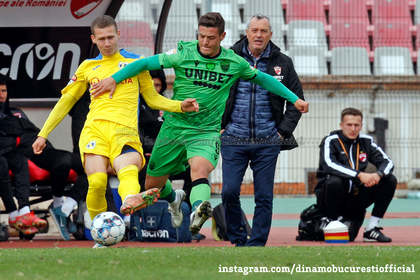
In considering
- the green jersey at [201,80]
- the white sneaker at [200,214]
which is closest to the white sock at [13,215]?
the green jersey at [201,80]

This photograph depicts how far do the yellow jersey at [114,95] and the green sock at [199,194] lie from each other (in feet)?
2.06

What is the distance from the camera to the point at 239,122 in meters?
7.87

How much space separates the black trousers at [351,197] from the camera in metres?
9.30

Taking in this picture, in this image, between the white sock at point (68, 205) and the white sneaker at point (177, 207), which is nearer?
the white sneaker at point (177, 207)

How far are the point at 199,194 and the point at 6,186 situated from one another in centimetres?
320

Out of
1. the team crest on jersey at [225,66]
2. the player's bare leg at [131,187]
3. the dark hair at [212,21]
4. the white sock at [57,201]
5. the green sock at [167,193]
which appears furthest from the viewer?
the white sock at [57,201]

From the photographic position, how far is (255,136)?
7875 mm

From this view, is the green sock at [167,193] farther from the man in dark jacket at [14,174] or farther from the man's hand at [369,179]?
the man's hand at [369,179]

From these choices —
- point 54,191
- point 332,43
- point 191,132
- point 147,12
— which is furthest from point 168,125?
point 332,43

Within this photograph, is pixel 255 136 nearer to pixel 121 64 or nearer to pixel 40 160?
pixel 121 64

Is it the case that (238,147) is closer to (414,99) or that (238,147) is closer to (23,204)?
(23,204)

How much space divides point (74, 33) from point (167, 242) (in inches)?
128

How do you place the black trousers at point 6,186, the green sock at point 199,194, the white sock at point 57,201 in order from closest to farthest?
the green sock at point 199,194 → the black trousers at point 6,186 → the white sock at point 57,201

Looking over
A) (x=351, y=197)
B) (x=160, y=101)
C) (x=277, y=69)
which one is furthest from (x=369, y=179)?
(x=160, y=101)
